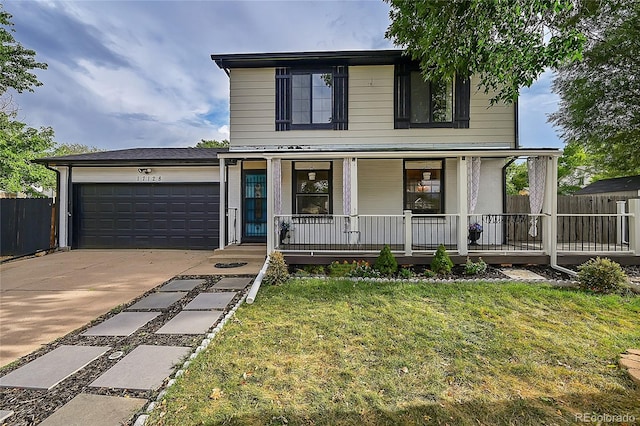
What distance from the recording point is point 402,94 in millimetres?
8562

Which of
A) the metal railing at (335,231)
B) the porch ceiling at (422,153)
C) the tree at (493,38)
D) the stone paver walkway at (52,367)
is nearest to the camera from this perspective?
the stone paver walkway at (52,367)

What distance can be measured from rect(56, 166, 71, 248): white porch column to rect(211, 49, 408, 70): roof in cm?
629

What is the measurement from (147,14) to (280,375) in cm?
1161

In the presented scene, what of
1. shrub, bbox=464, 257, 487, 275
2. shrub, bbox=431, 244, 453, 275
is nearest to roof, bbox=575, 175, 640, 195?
shrub, bbox=464, 257, 487, 275

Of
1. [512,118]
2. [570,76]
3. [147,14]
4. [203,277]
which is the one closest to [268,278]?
[203,277]

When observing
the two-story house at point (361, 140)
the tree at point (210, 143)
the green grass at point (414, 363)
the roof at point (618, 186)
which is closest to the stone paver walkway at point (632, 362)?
the green grass at point (414, 363)

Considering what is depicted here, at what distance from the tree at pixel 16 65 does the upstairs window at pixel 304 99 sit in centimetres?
1134

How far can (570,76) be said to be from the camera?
12.4 m

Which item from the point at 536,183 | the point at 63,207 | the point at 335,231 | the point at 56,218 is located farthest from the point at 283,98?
the point at 56,218

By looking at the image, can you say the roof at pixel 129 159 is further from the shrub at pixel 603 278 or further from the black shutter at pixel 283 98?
the shrub at pixel 603 278

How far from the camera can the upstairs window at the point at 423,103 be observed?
8.47 metres

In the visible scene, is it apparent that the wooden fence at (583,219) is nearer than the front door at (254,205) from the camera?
Yes

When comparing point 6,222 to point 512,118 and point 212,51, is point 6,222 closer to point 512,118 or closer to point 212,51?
point 212,51

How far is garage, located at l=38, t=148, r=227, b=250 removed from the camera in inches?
376
